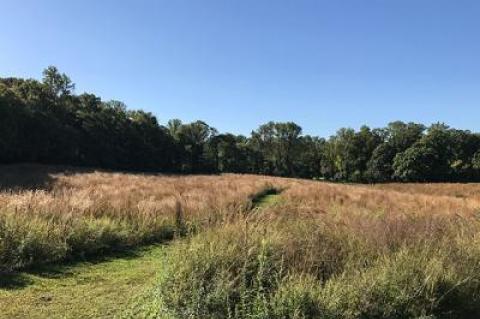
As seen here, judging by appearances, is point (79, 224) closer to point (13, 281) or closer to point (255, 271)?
point (13, 281)

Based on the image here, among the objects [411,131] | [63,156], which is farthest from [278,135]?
[63,156]

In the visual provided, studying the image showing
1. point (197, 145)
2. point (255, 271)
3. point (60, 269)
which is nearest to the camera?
point (255, 271)

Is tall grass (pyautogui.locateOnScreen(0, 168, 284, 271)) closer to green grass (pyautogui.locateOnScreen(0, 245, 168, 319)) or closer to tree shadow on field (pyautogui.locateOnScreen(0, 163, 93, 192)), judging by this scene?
green grass (pyautogui.locateOnScreen(0, 245, 168, 319))

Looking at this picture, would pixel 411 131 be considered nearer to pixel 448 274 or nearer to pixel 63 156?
pixel 63 156

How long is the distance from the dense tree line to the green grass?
40198 millimetres

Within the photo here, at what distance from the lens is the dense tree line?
49.0 metres

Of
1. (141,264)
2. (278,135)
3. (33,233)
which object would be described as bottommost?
(141,264)

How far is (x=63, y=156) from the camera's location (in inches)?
2026

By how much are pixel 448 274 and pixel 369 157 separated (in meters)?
83.2

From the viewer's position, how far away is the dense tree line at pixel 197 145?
49031mm

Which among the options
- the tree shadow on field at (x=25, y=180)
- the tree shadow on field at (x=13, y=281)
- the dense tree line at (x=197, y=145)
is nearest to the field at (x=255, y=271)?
the tree shadow on field at (x=13, y=281)

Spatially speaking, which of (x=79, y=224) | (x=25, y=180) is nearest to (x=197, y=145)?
(x=25, y=180)

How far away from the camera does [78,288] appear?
6.56 meters

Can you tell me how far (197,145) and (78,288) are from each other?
240ft
